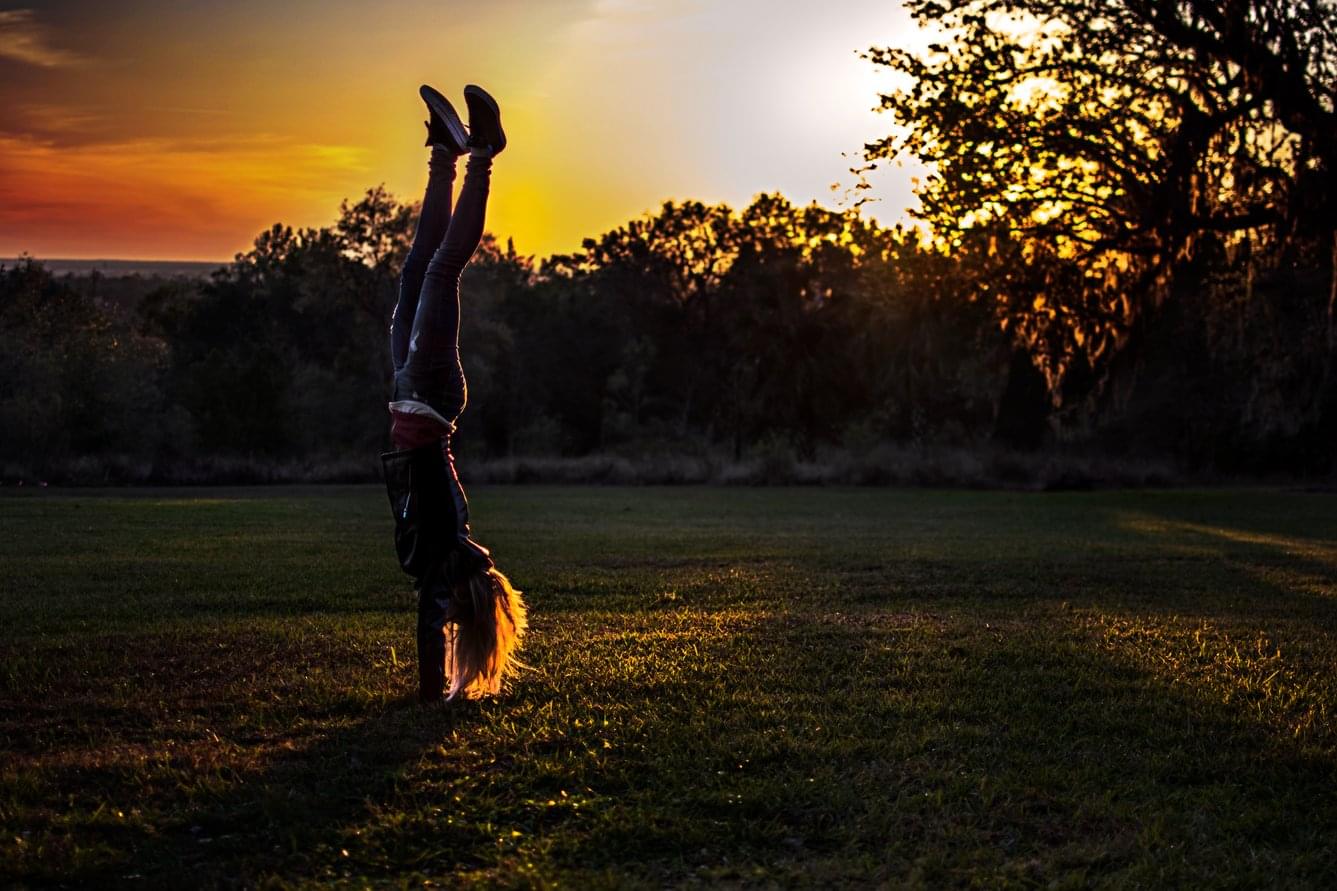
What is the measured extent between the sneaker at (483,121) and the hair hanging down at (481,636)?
207 cm

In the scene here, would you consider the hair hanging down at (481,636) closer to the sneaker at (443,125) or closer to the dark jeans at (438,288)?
the dark jeans at (438,288)

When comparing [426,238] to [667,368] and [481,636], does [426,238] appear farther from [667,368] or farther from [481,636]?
[667,368]

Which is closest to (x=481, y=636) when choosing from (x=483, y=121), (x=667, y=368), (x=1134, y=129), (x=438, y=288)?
(x=438, y=288)

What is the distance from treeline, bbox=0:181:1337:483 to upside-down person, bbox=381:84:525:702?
462 inches

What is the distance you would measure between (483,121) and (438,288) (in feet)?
2.64

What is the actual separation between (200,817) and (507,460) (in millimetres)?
35660

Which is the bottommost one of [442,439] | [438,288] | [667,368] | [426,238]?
[442,439]

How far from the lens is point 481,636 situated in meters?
6.12

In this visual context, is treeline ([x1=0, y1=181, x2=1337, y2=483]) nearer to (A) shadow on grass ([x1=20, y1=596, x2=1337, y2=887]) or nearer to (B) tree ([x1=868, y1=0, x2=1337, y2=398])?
(B) tree ([x1=868, y1=0, x2=1337, y2=398])

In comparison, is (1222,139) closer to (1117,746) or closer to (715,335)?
(1117,746)

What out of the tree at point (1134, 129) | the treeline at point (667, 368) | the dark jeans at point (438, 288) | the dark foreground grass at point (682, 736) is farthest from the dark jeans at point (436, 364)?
the treeline at point (667, 368)

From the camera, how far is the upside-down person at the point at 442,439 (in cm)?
593

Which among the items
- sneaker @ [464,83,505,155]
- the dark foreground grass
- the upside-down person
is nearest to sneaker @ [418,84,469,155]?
the upside-down person

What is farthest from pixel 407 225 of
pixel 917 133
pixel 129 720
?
pixel 129 720
